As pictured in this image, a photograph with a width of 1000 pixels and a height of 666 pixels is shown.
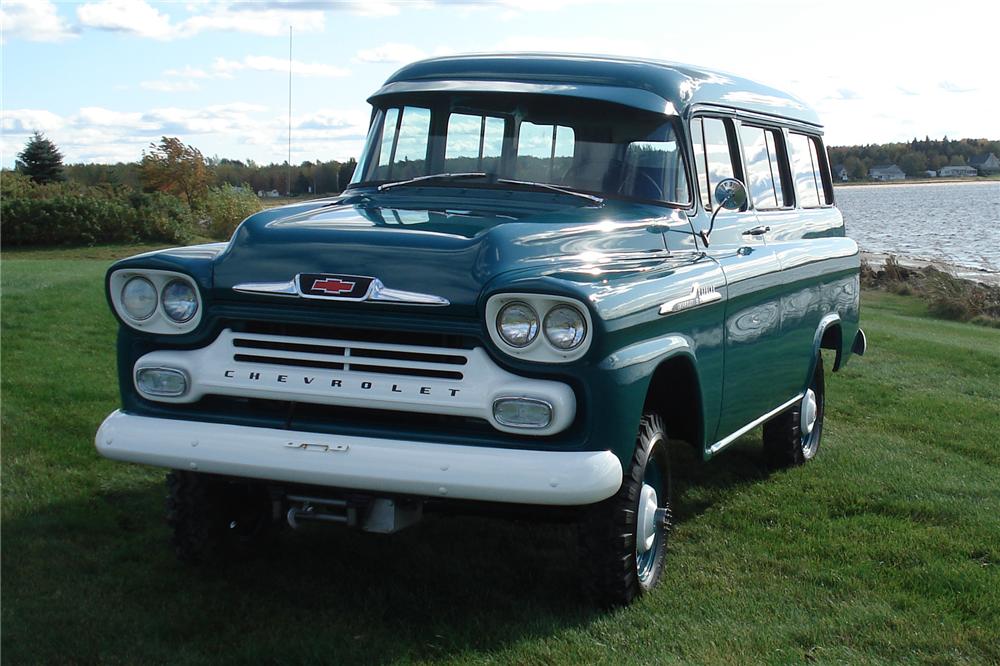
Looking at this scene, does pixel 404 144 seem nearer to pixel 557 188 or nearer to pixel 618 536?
pixel 557 188

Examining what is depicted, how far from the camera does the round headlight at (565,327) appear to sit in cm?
431

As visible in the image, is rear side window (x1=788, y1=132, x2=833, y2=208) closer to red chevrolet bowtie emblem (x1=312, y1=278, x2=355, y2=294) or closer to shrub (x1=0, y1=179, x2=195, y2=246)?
red chevrolet bowtie emblem (x1=312, y1=278, x2=355, y2=294)

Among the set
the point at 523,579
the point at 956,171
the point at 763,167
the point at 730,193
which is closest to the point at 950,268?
the point at 763,167

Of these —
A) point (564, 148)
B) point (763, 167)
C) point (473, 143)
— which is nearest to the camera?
point (564, 148)

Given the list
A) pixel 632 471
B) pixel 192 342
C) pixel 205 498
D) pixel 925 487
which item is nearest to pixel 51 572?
pixel 205 498

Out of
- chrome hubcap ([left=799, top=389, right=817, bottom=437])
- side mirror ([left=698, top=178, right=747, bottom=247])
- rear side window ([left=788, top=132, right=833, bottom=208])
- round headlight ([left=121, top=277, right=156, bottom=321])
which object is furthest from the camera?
rear side window ([left=788, top=132, right=833, bottom=208])

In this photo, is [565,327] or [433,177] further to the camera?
[433,177]

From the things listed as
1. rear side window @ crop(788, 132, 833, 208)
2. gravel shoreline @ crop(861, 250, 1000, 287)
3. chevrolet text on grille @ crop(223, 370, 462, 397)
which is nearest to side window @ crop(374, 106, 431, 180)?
chevrolet text on grille @ crop(223, 370, 462, 397)

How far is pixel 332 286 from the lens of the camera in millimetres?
4531

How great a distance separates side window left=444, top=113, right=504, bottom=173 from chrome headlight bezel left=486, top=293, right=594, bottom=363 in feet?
5.29

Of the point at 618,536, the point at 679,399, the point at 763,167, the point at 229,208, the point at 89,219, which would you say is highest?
the point at 763,167

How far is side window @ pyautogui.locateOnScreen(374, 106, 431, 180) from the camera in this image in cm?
611

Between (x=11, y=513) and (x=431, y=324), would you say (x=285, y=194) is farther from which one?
(x=431, y=324)

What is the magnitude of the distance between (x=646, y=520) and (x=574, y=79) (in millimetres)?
2231
